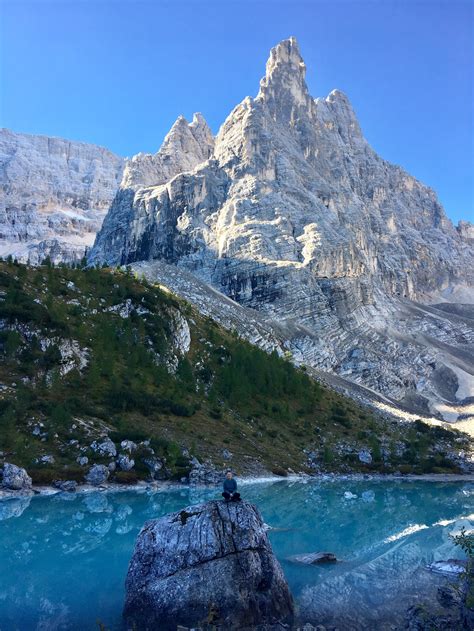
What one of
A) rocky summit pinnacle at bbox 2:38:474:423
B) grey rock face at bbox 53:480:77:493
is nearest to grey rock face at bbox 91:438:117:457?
grey rock face at bbox 53:480:77:493

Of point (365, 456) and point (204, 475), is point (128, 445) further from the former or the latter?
point (365, 456)

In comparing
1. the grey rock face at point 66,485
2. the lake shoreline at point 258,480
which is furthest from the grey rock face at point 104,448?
the grey rock face at point 66,485

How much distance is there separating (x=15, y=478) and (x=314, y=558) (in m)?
25.0

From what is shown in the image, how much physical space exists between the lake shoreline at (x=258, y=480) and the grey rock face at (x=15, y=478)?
380 millimetres

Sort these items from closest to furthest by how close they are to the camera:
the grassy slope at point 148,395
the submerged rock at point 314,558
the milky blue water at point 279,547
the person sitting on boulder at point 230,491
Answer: the milky blue water at point 279,547 < the person sitting on boulder at point 230,491 < the submerged rock at point 314,558 < the grassy slope at point 148,395

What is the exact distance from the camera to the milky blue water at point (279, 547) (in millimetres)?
19469

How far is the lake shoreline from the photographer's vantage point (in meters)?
38.8

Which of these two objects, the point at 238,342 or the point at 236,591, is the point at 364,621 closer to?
the point at 236,591

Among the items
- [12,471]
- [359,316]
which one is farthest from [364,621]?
[359,316]

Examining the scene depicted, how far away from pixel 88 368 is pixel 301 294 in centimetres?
10944

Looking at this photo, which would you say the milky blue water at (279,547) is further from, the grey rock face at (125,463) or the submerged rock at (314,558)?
the grey rock face at (125,463)

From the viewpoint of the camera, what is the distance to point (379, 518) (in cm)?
3922

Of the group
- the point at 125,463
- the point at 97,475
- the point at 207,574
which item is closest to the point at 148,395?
the point at 125,463

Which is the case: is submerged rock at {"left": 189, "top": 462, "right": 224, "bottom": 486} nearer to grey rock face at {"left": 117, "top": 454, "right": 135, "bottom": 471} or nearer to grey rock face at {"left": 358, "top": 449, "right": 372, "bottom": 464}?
grey rock face at {"left": 117, "top": 454, "right": 135, "bottom": 471}
